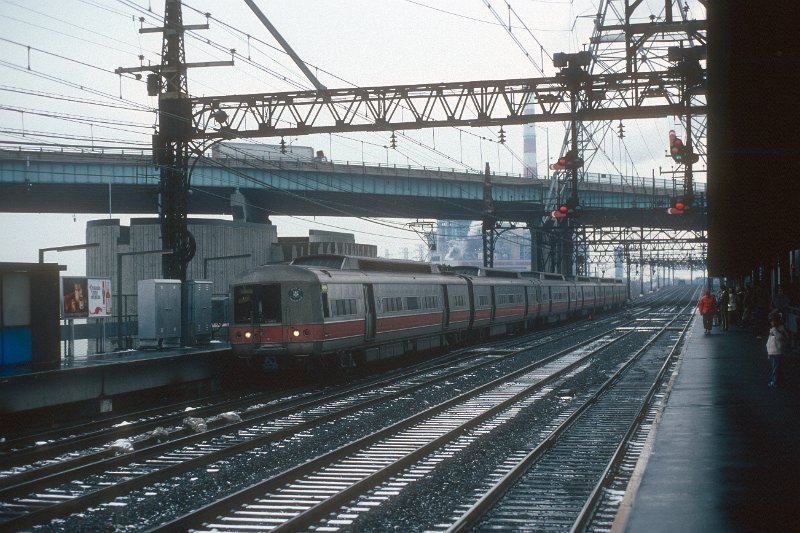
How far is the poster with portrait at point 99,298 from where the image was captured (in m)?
21.2

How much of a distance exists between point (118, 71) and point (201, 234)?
85.3ft

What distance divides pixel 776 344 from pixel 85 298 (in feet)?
48.3

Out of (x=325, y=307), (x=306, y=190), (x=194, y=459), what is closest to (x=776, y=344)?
(x=325, y=307)

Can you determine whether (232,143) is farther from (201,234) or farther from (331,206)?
(201,234)

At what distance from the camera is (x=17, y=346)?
674 inches

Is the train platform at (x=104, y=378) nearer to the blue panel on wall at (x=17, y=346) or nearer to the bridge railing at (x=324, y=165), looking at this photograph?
the blue panel on wall at (x=17, y=346)

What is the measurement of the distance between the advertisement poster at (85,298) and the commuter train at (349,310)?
2.95 metres

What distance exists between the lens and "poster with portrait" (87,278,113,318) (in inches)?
834

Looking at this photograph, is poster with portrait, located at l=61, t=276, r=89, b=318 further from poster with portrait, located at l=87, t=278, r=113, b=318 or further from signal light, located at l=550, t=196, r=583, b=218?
signal light, located at l=550, t=196, r=583, b=218

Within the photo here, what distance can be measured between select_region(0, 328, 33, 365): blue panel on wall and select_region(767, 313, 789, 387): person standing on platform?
14120 mm

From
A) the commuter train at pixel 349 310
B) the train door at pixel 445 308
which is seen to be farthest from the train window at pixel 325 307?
the train door at pixel 445 308

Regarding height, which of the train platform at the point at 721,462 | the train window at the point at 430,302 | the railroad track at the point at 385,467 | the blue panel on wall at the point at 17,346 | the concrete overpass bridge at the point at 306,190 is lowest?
the railroad track at the point at 385,467

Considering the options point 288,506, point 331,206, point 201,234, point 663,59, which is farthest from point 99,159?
point 288,506

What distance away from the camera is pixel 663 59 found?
91.8ft
